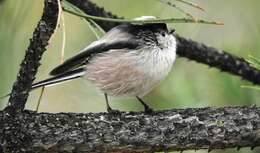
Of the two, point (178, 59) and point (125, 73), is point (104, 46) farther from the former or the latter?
point (178, 59)

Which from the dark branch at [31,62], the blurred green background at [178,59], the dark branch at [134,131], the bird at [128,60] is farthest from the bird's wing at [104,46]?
the dark branch at [31,62]

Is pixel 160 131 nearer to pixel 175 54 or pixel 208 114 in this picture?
pixel 208 114

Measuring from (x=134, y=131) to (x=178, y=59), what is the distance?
701 mm

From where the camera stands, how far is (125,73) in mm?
1771

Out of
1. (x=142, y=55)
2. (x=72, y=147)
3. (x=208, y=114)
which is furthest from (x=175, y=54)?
(x=72, y=147)

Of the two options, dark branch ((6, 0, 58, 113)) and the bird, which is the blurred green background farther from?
dark branch ((6, 0, 58, 113))

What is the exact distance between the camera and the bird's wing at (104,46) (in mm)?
1659

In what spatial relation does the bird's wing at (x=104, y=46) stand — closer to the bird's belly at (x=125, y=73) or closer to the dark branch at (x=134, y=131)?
the bird's belly at (x=125, y=73)

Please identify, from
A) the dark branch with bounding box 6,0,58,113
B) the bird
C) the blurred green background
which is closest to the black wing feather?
the bird

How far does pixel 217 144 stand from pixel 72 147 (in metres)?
0.32

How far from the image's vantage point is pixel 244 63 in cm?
175

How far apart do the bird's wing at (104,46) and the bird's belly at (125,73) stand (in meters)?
0.03

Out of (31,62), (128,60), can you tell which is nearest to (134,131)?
(31,62)

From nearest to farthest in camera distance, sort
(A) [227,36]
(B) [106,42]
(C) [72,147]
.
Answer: (C) [72,147]
(B) [106,42]
(A) [227,36]
